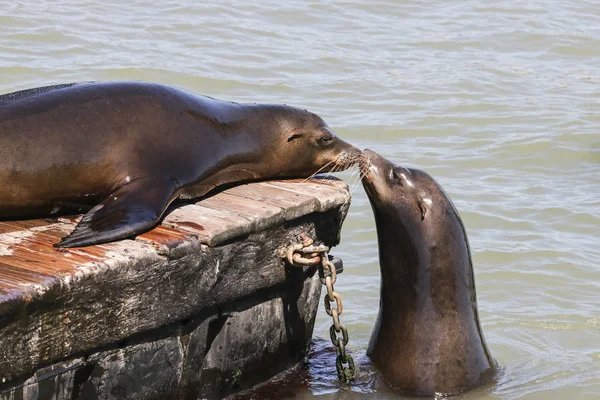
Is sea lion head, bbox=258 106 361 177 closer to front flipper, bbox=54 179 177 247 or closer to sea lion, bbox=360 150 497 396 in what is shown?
sea lion, bbox=360 150 497 396

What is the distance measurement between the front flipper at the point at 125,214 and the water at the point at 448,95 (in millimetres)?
1263

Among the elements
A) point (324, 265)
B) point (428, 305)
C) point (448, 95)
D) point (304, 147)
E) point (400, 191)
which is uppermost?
point (304, 147)

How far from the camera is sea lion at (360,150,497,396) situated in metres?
5.36

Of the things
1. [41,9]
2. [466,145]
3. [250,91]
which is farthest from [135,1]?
[466,145]

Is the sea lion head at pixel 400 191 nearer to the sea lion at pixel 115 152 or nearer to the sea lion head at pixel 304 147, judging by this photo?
the sea lion head at pixel 304 147

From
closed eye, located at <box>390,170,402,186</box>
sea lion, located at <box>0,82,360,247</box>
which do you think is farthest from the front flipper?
closed eye, located at <box>390,170,402,186</box>

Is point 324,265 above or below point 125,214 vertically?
below

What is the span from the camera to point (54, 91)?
16.3ft

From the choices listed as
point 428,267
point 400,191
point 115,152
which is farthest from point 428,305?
point 115,152

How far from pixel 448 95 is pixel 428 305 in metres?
6.87

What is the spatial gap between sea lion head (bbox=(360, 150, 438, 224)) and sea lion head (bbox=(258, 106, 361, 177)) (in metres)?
0.14

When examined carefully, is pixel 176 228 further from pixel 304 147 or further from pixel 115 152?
pixel 304 147

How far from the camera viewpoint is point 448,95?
1198cm

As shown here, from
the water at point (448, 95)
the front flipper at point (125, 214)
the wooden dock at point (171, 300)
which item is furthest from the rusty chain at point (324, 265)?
the front flipper at point (125, 214)
